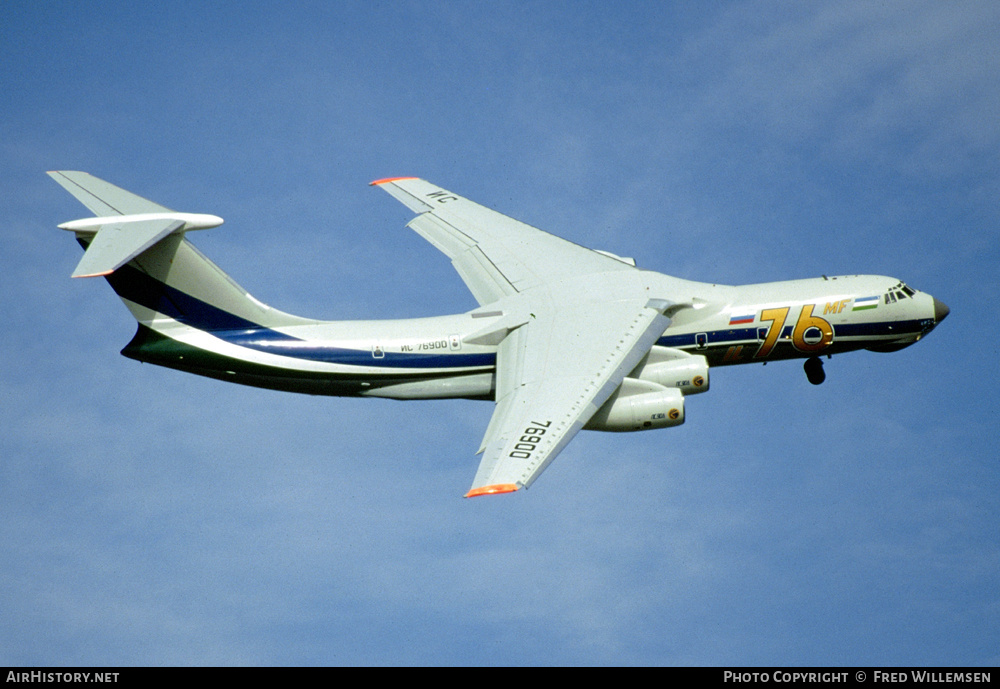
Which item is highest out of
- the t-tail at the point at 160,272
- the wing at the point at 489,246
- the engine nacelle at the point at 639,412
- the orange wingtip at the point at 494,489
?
the wing at the point at 489,246

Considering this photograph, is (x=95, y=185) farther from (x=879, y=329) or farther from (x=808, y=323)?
(x=879, y=329)

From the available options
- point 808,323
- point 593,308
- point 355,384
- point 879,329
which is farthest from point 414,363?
point 879,329

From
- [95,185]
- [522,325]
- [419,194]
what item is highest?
[419,194]

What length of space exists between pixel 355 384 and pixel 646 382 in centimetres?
797

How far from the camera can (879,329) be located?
111 feet

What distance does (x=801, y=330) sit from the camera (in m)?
33.3

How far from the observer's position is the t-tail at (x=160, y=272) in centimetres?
2841

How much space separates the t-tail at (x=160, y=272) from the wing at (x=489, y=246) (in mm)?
5918

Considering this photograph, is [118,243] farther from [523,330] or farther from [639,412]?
[639,412]

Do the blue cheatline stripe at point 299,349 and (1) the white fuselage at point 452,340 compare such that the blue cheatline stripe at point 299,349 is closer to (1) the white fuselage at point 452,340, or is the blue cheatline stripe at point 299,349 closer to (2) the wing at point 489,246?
(1) the white fuselage at point 452,340

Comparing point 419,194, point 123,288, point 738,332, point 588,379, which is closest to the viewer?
point 588,379

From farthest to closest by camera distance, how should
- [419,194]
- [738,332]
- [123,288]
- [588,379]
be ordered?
[419,194], [738,332], [123,288], [588,379]

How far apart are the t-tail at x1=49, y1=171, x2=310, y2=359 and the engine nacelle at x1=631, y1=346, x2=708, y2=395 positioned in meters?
9.43

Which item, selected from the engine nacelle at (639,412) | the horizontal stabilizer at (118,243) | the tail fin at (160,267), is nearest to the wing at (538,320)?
the engine nacelle at (639,412)
